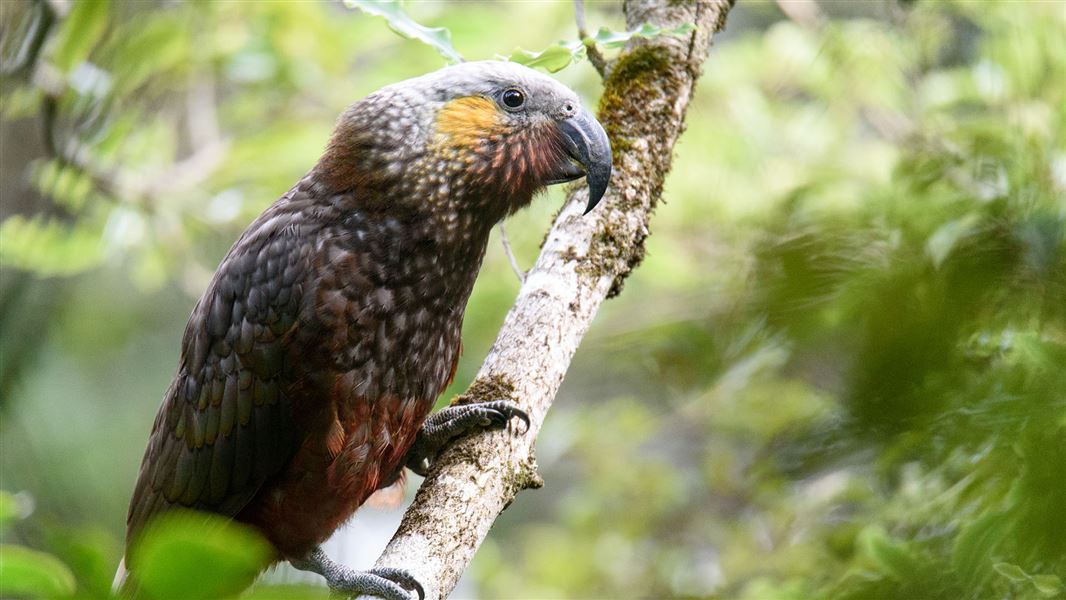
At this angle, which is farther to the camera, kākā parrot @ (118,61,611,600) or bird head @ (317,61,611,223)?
bird head @ (317,61,611,223)

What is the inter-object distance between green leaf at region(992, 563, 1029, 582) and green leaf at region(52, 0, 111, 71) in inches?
125

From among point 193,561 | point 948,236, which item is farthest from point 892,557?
point 193,561

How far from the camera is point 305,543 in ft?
10.5

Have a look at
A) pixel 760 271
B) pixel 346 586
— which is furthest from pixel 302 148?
pixel 760 271

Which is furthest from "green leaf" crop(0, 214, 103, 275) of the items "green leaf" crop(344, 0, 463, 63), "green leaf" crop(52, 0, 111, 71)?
"green leaf" crop(344, 0, 463, 63)

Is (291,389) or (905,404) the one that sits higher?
(291,389)

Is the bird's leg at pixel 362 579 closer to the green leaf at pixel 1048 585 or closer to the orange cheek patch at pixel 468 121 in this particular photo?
the orange cheek patch at pixel 468 121

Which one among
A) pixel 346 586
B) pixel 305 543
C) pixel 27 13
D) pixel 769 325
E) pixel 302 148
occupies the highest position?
pixel 302 148

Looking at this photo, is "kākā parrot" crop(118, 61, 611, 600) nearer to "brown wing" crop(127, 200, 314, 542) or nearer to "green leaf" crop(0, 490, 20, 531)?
"brown wing" crop(127, 200, 314, 542)

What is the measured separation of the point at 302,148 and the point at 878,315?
4.21 m

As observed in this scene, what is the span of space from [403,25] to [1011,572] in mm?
2671

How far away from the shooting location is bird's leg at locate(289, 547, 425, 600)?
2.60m

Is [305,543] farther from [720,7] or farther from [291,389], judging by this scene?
[720,7]

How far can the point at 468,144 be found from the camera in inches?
124
